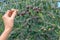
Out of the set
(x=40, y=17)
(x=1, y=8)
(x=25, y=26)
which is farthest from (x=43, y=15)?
(x=1, y=8)

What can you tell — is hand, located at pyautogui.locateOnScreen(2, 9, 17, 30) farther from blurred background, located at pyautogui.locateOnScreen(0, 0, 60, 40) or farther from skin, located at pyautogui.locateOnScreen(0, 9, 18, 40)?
blurred background, located at pyautogui.locateOnScreen(0, 0, 60, 40)

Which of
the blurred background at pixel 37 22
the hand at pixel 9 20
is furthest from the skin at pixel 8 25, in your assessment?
the blurred background at pixel 37 22

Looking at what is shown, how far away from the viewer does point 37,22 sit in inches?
92.7

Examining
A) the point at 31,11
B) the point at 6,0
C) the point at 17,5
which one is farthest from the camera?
the point at 6,0

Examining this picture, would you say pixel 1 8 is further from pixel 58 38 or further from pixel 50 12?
pixel 58 38

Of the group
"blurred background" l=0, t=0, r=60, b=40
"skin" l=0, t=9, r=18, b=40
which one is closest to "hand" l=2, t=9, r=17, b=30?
"skin" l=0, t=9, r=18, b=40

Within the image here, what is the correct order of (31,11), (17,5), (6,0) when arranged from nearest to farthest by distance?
1. (31,11)
2. (17,5)
3. (6,0)

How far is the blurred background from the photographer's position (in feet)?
7.57

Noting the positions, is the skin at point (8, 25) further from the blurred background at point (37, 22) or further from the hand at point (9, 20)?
the blurred background at point (37, 22)

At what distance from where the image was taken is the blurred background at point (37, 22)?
2309 millimetres

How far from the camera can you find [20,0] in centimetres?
253

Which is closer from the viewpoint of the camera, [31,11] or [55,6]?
[31,11]

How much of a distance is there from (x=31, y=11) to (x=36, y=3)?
0.57 feet

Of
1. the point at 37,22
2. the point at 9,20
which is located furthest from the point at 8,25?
the point at 37,22
